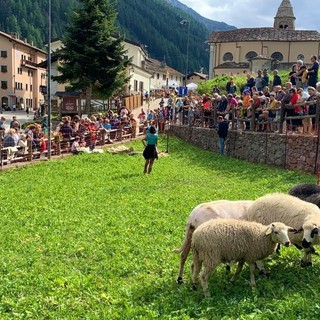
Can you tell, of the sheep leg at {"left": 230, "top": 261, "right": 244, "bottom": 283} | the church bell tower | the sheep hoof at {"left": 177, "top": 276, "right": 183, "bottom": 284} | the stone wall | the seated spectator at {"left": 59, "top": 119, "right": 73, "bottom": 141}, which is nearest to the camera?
the sheep leg at {"left": 230, "top": 261, "right": 244, "bottom": 283}

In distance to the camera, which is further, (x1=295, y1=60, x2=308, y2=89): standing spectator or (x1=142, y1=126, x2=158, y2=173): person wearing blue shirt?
(x1=295, y1=60, x2=308, y2=89): standing spectator

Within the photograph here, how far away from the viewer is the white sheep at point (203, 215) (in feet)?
23.2

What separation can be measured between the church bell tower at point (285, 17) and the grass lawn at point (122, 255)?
64150 millimetres

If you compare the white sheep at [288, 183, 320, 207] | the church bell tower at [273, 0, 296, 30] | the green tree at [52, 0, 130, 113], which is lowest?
the white sheep at [288, 183, 320, 207]

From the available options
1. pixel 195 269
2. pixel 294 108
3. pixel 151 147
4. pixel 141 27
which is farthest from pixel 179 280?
pixel 141 27

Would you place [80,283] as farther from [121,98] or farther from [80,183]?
[121,98]

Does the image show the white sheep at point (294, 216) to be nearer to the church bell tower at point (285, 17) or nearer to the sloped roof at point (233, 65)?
the sloped roof at point (233, 65)

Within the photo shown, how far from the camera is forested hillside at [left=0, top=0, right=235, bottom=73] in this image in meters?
146

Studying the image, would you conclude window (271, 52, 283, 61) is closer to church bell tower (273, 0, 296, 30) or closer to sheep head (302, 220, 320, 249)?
church bell tower (273, 0, 296, 30)

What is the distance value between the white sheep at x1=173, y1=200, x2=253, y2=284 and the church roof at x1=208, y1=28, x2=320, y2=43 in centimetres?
5793

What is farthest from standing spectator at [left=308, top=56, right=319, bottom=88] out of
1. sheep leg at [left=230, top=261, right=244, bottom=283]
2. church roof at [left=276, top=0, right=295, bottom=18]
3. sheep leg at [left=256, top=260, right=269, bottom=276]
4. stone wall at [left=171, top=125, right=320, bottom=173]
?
church roof at [left=276, top=0, right=295, bottom=18]

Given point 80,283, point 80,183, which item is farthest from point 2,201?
→ point 80,283

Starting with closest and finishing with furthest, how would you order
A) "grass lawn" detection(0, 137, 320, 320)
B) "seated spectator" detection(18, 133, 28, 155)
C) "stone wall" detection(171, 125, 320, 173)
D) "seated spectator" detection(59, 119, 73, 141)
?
"grass lawn" detection(0, 137, 320, 320) < "stone wall" detection(171, 125, 320, 173) < "seated spectator" detection(18, 133, 28, 155) < "seated spectator" detection(59, 119, 73, 141)

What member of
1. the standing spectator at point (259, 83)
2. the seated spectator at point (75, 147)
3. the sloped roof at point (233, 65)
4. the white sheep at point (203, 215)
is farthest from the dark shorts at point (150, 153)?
the sloped roof at point (233, 65)
